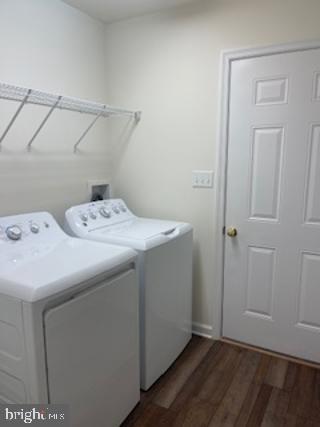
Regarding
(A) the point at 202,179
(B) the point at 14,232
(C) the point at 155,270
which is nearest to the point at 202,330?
(C) the point at 155,270

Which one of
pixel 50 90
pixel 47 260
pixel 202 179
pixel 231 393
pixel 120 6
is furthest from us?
pixel 202 179

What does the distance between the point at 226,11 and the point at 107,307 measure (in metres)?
1.91

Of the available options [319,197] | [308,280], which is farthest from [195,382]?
[319,197]

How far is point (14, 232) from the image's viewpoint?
158cm

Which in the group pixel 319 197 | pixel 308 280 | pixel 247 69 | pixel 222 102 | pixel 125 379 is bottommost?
pixel 125 379

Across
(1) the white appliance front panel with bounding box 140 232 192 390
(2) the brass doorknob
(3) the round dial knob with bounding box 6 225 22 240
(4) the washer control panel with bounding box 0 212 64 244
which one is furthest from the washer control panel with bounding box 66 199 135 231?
(2) the brass doorknob

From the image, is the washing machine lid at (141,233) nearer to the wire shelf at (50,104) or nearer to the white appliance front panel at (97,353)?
the white appliance front panel at (97,353)

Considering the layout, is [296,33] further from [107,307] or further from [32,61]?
[107,307]

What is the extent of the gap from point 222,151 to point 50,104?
113cm

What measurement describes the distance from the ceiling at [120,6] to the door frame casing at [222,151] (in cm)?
52

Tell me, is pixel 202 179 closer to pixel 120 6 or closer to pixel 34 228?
pixel 34 228

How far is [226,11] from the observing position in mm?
1977

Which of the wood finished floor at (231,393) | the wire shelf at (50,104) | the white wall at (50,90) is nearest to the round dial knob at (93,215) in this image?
the white wall at (50,90)

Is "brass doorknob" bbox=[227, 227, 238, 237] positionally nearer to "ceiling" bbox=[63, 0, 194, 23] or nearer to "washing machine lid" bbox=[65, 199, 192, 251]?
"washing machine lid" bbox=[65, 199, 192, 251]
